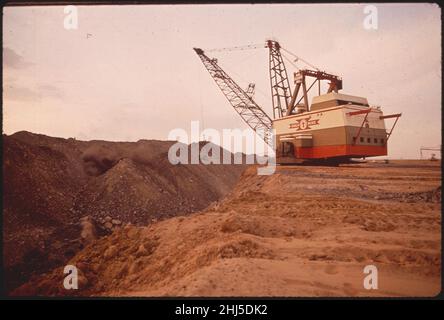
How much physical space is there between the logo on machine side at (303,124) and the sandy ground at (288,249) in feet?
11.5

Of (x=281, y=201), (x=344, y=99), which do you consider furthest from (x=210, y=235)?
(x=344, y=99)

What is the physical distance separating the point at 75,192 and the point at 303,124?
9325 mm

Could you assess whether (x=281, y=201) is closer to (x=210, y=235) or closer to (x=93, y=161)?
(x=210, y=235)

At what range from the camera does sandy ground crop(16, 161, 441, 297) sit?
4004 millimetres

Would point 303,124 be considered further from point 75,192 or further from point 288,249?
point 75,192

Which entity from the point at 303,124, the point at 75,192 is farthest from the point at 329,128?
the point at 75,192

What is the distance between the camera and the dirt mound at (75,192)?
297 inches

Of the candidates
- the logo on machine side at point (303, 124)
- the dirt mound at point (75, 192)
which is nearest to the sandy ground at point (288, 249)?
the dirt mound at point (75, 192)

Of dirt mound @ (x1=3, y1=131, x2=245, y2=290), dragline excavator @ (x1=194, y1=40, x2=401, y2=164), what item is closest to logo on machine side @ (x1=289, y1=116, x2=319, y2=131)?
dragline excavator @ (x1=194, y1=40, x2=401, y2=164)

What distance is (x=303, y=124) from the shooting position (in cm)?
1119

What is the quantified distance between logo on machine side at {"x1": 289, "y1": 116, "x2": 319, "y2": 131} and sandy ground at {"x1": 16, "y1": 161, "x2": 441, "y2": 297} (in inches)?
138

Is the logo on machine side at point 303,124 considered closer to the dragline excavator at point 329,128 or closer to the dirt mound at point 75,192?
the dragline excavator at point 329,128

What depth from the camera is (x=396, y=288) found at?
13.1ft

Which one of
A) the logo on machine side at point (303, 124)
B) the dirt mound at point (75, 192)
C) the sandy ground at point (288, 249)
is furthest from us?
the logo on machine side at point (303, 124)
